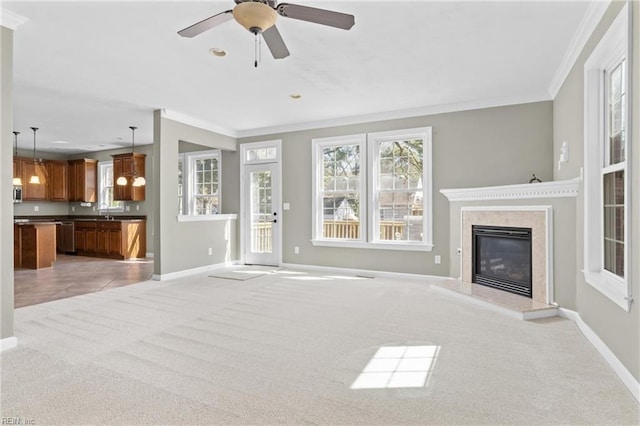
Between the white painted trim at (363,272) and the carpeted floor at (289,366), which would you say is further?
the white painted trim at (363,272)

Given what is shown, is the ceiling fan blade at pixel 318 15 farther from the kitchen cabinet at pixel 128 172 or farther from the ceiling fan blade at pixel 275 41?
the kitchen cabinet at pixel 128 172

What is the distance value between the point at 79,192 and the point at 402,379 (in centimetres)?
979

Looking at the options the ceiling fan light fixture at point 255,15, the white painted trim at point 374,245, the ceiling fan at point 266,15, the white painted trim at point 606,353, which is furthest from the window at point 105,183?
the white painted trim at point 606,353

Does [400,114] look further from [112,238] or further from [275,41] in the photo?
[112,238]

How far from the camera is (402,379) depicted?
2.28 metres

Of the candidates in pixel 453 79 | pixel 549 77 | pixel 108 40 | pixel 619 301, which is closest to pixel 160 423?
pixel 619 301

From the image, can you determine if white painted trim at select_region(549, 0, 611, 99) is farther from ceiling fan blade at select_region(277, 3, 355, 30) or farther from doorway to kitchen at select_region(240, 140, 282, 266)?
doorway to kitchen at select_region(240, 140, 282, 266)

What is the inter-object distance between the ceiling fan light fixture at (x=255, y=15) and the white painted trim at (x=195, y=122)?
3.98 m

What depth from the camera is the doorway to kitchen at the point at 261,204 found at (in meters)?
6.80

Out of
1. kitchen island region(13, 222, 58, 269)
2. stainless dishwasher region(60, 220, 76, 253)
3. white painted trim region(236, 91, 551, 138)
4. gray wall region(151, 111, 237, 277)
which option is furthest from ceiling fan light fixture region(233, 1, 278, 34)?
stainless dishwasher region(60, 220, 76, 253)

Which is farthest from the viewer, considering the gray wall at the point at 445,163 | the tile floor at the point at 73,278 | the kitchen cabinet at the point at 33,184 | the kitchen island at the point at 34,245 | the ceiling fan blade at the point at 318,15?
the kitchen cabinet at the point at 33,184

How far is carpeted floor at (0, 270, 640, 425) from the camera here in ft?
6.26

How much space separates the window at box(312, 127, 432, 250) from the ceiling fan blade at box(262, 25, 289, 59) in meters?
3.37

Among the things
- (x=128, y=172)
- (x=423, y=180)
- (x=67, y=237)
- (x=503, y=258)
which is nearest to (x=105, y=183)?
(x=128, y=172)
